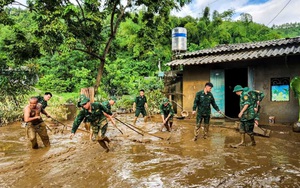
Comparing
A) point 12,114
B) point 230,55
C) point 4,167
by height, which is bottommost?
point 4,167

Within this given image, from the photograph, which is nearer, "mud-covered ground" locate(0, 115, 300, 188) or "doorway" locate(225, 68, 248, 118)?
"mud-covered ground" locate(0, 115, 300, 188)

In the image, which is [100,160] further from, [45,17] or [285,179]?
[45,17]

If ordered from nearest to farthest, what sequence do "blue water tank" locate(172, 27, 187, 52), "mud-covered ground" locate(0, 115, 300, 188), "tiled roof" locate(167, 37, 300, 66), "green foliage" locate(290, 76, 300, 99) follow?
"mud-covered ground" locate(0, 115, 300, 188) < "green foliage" locate(290, 76, 300, 99) < "tiled roof" locate(167, 37, 300, 66) < "blue water tank" locate(172, 27, 187, 52)

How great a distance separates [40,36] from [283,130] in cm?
1075

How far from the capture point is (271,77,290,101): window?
35.0ft

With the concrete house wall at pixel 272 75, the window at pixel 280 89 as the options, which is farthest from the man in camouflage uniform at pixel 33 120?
the window at pixel 280 89

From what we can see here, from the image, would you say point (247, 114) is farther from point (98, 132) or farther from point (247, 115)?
point (98, 132)

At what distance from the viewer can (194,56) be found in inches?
531

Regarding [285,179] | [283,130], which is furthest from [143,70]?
[285,179]

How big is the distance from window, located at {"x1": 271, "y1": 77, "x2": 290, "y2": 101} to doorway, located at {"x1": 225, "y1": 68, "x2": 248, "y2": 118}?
13.9 ft

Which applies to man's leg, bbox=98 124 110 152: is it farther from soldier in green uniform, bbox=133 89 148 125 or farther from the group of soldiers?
soldier in green uniform, bbox=133 89 148 125

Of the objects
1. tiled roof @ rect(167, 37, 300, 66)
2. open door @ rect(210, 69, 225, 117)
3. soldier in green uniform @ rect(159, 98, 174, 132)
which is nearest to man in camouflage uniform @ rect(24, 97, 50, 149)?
soldier in green uniform @ rect(159, 98, 174, 132)

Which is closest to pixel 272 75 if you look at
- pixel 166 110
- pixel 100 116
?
pixel 166 110

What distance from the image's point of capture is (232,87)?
1573 cm
